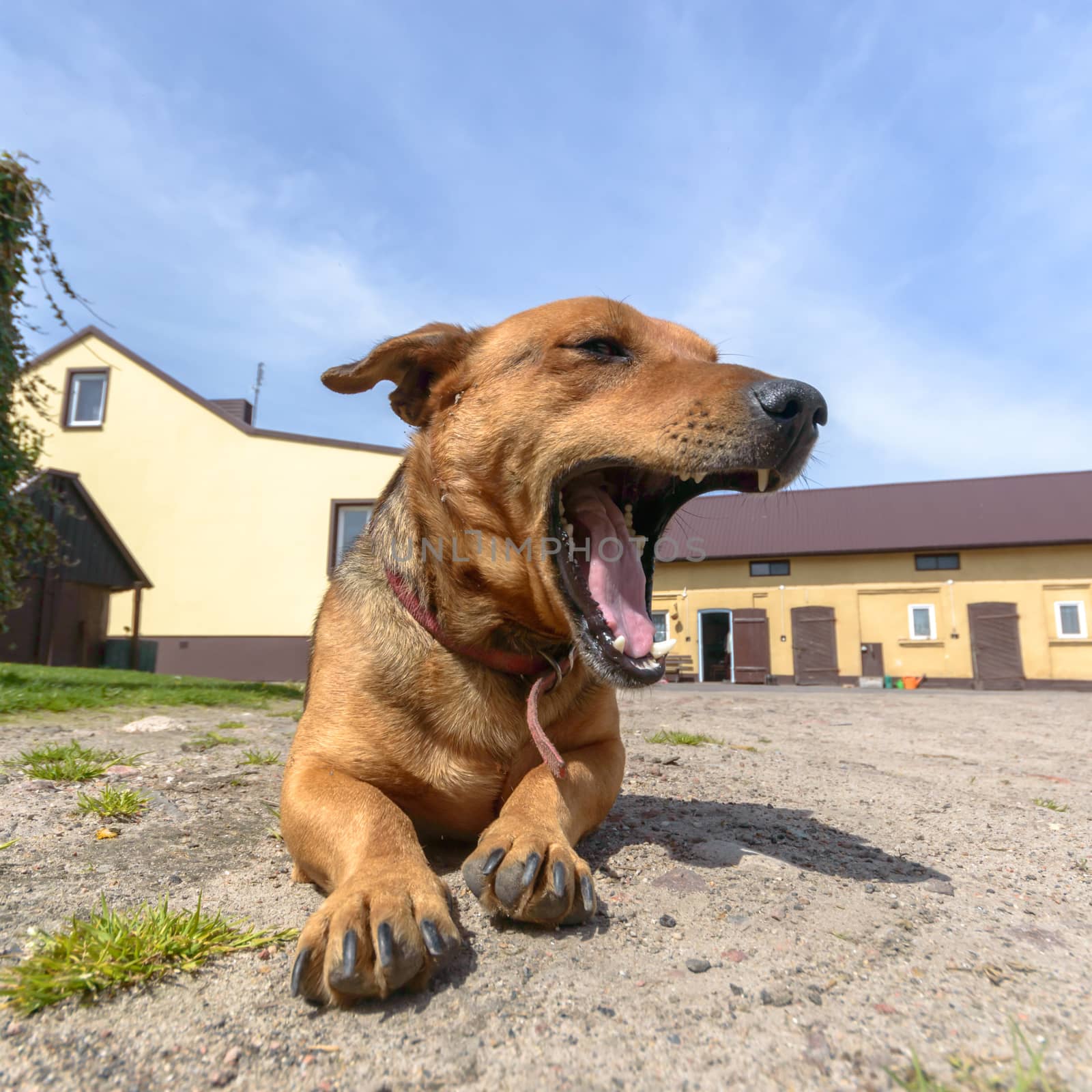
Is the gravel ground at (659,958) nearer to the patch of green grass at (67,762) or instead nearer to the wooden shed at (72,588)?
the patch of green grass at (67,762)

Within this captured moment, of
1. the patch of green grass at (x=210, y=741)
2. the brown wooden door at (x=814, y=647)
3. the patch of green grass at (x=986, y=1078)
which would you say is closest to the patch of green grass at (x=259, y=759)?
the patch of green grass at (x=210, y=741)

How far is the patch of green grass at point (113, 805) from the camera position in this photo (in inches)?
114

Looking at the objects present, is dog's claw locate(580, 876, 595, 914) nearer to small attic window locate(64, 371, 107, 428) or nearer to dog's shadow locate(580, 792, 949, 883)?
dog's shadow locate(580, 792, 949, 883)

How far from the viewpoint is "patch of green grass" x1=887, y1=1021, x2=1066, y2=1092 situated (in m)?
1.16

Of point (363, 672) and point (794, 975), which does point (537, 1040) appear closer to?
point (794, 975)

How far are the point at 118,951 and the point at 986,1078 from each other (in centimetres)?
167

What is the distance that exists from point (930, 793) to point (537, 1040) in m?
3.22

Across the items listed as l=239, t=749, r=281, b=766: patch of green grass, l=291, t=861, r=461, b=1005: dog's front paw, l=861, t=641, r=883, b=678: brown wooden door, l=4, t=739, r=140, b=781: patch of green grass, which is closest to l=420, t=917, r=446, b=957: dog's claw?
l=291, t=861, r=461, b=1005: dog's front paw

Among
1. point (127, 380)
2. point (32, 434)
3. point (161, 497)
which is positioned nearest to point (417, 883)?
point (32, 434)

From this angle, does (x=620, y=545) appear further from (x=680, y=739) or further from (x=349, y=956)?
(x=680, y=739)

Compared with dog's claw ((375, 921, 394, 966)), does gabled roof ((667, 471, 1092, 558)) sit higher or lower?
higher

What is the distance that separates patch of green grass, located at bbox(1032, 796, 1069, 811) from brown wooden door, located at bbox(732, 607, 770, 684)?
2256cm

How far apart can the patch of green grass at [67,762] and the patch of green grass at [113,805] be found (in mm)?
579

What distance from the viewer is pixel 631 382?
2.64 metres
